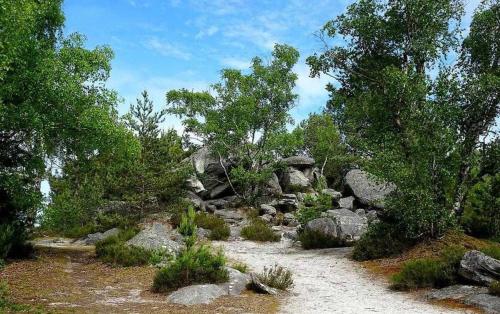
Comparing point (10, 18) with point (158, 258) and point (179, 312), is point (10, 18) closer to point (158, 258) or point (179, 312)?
point (158, 258)

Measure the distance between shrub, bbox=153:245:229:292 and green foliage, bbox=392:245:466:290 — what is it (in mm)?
5171

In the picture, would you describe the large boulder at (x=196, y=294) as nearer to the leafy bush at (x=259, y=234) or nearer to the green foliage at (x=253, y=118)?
the leafy bush at (x=259, y=234)

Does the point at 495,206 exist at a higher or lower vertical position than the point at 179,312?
higher

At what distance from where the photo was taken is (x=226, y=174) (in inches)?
1608

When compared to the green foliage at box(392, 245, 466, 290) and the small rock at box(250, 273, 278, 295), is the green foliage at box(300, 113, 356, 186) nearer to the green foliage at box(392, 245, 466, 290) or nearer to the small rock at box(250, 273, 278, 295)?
the green foliage at box(392, 245, 466, 290)

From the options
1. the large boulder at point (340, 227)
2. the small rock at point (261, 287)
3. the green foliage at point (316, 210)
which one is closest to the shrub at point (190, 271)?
the small rock at point (261, 287)

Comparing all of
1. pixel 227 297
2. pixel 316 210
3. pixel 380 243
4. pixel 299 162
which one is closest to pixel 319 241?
pixel 316 210

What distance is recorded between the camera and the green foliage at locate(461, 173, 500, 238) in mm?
18656

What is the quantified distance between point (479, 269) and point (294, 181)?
29.9 m

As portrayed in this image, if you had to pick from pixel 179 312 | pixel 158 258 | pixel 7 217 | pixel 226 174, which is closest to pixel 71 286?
pixel 158 258

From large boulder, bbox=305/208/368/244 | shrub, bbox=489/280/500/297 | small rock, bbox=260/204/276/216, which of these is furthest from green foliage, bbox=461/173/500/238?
small rock, bbox=260/204/276/216

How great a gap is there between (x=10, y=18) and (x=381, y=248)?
14.9m

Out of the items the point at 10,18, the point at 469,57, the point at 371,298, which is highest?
the point at 469,57

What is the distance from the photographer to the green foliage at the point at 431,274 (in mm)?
12812
